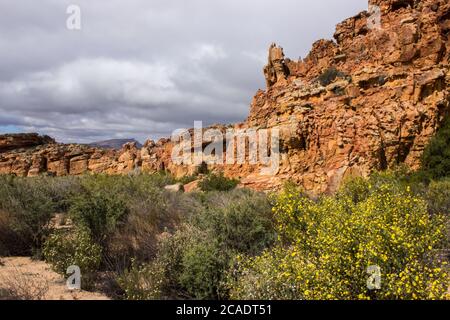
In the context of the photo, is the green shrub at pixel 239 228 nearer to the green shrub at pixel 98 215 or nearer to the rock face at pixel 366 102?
the green shrub at pixel 98 215

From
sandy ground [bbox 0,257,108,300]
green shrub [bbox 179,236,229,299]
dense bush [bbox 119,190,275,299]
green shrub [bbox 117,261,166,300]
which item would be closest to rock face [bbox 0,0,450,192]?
dense bush [bbox 119,190,275,299]

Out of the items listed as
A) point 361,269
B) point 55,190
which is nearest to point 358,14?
point 55,190

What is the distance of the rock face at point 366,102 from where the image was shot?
1636cm

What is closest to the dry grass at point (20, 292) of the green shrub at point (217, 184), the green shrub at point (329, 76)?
the green shrub at point (217, 184)

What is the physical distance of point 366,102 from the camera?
17953 mm

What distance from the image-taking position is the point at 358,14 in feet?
79.4

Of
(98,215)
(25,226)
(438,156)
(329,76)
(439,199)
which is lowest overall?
(25,226)

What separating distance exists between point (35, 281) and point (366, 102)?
1707cm

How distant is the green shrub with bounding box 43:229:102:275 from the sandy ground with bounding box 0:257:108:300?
8.1 inches

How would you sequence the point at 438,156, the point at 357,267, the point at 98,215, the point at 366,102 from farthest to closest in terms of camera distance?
the point at 366,102, the point at 438,156, the point at 98,215, the point at 357,267

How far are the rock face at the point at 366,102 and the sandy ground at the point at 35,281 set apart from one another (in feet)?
39.7

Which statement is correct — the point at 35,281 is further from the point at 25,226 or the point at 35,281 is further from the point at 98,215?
the point at 25,226

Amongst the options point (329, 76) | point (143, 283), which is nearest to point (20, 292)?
point (143, 283)
